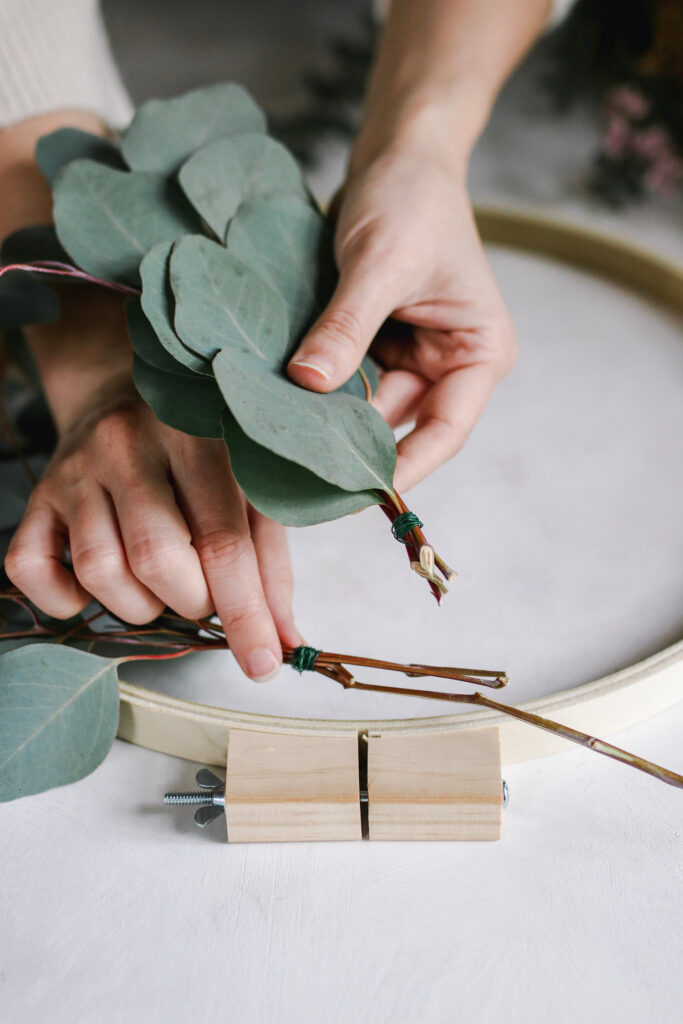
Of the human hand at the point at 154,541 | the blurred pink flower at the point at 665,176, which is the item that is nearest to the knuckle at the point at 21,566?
Answer: the human hand at the point at 154,541

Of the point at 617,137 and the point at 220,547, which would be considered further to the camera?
the point at 617,137

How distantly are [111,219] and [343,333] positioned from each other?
0.71ft

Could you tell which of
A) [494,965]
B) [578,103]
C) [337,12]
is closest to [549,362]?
[494,965]

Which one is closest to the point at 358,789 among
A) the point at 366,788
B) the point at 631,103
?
the point at 366,788

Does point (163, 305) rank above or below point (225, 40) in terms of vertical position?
above

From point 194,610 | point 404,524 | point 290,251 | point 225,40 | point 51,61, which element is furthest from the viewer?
point 225,40

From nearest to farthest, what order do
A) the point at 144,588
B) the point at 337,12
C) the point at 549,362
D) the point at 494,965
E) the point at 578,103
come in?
the point at 494,965 < the point at 144,588 < the point at 549,362 < the point at 578,103 < the point at 337,12

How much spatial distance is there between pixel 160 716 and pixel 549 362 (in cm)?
57

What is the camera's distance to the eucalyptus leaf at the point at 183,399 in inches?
21.4

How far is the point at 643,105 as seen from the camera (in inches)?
51.6

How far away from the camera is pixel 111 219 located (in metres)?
0.66

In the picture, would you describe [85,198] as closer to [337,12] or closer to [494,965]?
[494,965]

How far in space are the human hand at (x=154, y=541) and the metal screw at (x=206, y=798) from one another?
0.07m

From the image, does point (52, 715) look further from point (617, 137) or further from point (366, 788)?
point (617, 137)
